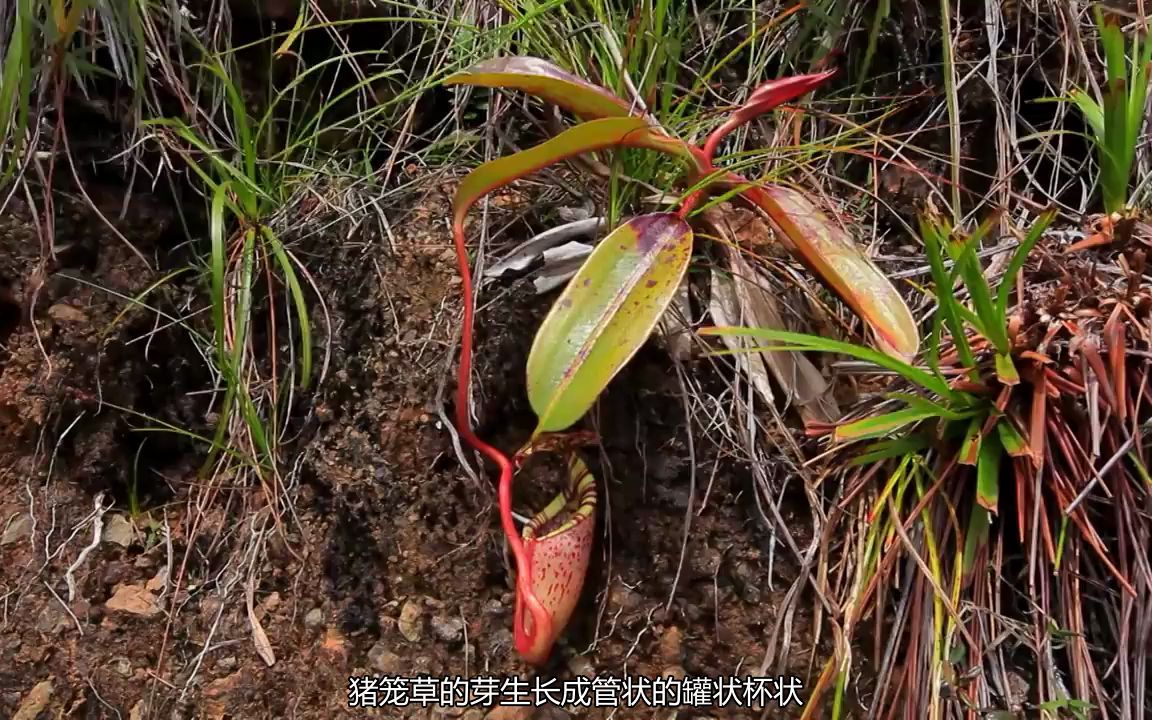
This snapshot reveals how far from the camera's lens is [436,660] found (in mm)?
817

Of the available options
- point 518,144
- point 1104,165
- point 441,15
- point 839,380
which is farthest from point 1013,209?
point 441,15

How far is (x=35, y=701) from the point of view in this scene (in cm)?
85

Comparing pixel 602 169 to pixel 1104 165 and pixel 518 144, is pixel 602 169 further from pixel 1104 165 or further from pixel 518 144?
pixel 1104 165

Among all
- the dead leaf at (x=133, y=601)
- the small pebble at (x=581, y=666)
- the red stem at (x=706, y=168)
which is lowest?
the dead leaf at (x=133, y=601)

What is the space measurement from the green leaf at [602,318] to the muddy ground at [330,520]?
0.39ft

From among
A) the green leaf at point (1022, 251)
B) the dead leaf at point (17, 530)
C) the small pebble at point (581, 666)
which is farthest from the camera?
the dead leaf at point (17, 530)

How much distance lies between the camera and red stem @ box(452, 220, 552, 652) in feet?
2.46

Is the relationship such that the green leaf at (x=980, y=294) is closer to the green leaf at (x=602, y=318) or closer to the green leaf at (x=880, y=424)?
the green leaf at (x=880, y=424)

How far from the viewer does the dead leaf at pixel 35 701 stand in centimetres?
85

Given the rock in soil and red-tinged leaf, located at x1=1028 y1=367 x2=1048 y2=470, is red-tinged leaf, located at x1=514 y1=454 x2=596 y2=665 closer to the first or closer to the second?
the rock in soil

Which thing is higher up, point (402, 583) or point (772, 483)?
point (772, 483)

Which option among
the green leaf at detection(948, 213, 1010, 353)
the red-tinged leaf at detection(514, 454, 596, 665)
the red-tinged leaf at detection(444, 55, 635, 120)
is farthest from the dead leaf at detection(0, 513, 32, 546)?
the green leaf at detection(948, 213, 1010, 353)

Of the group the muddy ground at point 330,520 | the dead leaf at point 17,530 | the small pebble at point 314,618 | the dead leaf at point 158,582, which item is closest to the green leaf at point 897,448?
the muddy ground at point 330,520

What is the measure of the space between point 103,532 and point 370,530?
1.12 ft
